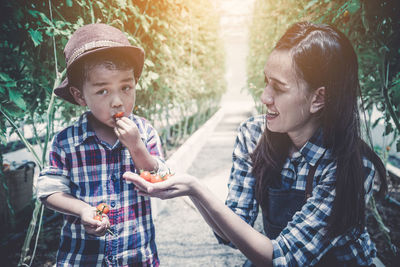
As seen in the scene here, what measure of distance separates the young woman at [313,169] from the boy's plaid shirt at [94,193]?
1.07ft

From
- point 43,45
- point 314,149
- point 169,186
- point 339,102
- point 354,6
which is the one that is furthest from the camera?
point 43,45

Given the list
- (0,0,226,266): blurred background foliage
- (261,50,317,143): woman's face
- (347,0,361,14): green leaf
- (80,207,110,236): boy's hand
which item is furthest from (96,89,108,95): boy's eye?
(347,0,361,14): green leaf

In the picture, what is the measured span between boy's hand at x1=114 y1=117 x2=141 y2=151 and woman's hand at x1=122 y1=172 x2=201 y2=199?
0.70 feet

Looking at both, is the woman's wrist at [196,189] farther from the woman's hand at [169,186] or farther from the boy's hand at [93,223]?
the boy's hand at [93,223]

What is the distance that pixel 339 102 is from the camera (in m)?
1.17

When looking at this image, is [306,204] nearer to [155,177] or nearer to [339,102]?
[339,102]

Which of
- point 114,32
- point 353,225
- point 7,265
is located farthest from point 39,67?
point 353,225

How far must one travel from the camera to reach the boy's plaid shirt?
129 cm

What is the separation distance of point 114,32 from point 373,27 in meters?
1.62

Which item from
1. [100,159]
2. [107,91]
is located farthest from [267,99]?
[100,159]

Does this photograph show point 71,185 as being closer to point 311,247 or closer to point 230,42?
point 311,247

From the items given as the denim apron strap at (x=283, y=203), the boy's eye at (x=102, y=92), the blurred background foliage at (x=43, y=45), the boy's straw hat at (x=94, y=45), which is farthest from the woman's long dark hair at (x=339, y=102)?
the blurred background foliage at (x=43, y=45)

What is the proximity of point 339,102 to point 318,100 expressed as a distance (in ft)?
0.30

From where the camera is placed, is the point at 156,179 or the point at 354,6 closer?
the point at 156,179
